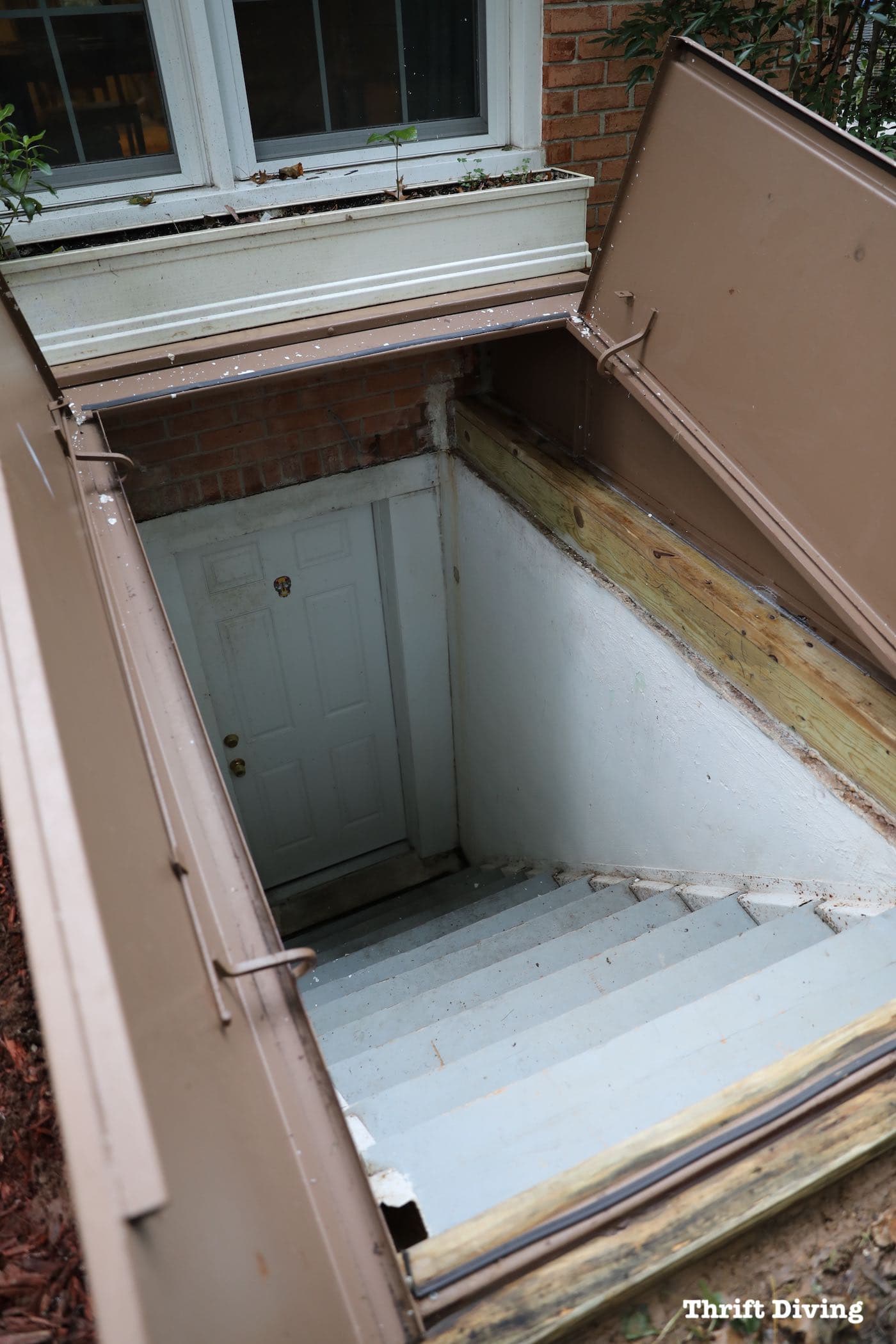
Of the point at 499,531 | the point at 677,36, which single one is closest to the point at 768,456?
the point at 677,36

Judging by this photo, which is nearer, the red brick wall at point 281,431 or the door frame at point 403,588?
the red brick wall at point 281,431

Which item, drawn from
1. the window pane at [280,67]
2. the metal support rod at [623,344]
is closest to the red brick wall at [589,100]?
the window pane at [280,67]

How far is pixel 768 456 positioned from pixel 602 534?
0.75m

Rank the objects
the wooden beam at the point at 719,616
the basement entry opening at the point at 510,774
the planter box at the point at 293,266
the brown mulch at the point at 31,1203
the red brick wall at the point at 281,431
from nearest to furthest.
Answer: the basement entry opening at the point at 510,774, the brown mulch at the point at 31,1203, the wooden beam at the point at 719,616, the planter box at the point at 293,266, the red brick wall at the point at 281,431

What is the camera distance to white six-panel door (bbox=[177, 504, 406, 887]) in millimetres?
3660

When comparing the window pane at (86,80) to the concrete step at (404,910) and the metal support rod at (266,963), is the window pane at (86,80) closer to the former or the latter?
the metal support rod at (266,963)

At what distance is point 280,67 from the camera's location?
267 centimetres

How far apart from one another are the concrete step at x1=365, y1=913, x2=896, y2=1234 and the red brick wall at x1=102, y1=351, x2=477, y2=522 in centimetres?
235

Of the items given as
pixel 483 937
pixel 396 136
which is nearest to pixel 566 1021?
pixel 483 937

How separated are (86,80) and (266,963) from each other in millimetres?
2755

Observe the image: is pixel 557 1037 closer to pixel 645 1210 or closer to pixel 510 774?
pixel 645 1210

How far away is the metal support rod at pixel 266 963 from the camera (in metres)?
0.99

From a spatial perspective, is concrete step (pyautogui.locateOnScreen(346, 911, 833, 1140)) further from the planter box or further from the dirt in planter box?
the dirt in planter box

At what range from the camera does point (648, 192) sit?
7.08 ft
